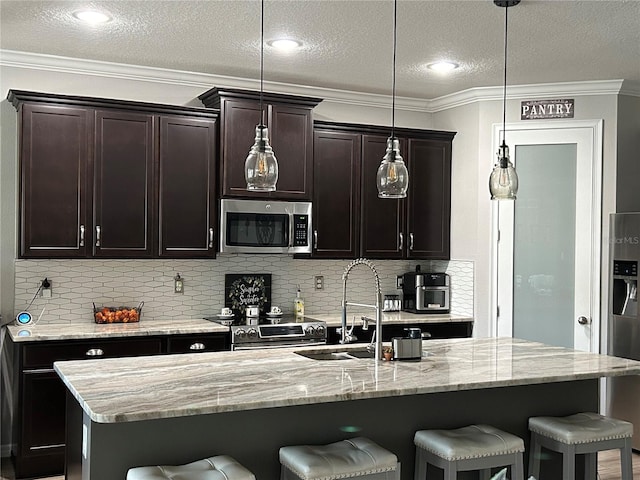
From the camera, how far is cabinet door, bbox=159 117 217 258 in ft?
16.8

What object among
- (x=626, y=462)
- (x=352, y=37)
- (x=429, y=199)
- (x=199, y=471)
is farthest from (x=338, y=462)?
(x=429, y=199)

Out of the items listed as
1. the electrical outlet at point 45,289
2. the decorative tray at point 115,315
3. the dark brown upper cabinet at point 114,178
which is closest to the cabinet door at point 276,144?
the dark brown upper cabinet at point 114,178

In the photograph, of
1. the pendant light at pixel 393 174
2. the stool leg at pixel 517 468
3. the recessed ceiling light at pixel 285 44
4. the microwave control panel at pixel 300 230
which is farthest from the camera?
the microwave control panel at pixel 300 230

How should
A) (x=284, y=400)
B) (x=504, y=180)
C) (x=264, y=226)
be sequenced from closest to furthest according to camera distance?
1. (x=284, y=400)
2. (x=504, y=180)
3. (x=264, y=226)

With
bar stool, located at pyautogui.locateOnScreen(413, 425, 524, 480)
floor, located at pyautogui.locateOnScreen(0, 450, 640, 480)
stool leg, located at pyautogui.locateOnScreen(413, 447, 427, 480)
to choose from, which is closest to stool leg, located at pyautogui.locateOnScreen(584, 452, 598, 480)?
bar stool, located at pyautogui.locateOnScreen(413, 425, 524, 480)

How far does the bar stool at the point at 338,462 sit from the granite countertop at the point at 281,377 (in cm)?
26

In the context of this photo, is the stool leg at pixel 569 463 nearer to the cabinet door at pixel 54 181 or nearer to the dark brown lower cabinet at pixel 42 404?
the dark brown lower cabinet at pixel 42 404

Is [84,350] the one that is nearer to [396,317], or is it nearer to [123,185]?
[123,185]

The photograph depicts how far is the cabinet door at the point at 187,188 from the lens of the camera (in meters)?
5.11

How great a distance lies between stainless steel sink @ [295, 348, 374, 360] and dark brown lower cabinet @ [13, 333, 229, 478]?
5.20 ft

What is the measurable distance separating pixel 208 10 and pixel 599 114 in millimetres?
3272

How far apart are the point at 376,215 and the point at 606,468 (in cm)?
255

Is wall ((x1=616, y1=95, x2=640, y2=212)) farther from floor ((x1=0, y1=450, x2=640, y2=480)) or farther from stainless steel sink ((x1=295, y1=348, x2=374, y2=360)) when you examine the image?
stainless steel sink ((x1=295, y1=348, x2=374, y2=360))

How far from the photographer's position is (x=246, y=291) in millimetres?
5738
